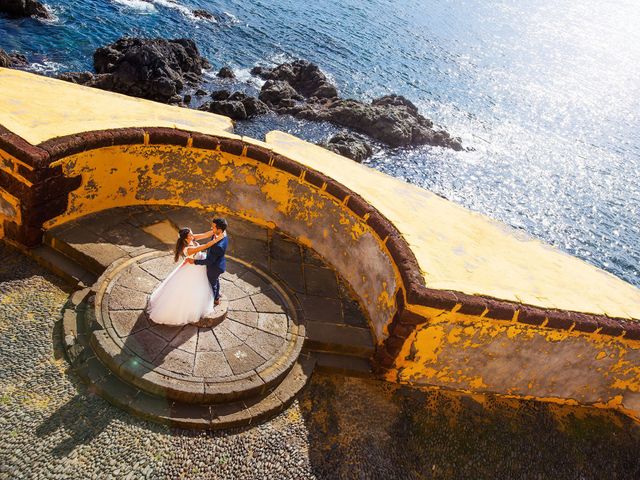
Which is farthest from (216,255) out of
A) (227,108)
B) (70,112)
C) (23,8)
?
(23,8)

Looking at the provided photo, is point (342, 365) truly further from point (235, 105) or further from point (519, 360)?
point (235, 105)

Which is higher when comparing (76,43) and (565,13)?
(565,13)

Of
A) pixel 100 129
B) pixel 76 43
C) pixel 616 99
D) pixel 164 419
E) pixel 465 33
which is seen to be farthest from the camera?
pixel 465 33

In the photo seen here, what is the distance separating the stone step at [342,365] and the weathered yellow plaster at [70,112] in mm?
4064

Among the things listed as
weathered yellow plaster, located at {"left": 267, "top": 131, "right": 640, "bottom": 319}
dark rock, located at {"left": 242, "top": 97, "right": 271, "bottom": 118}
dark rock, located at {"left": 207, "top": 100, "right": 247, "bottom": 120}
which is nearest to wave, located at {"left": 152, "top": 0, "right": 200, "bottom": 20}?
dark rock, located at {"left": 242, "top": 97, "right": 271, "bottom": 118}

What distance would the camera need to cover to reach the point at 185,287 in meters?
6.00

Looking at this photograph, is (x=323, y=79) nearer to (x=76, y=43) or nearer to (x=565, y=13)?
(x=76, y=43)

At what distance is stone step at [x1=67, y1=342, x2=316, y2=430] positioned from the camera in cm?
531

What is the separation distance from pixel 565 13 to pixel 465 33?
1382 inches

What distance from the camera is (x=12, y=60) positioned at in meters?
22.0

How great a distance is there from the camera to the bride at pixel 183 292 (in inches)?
236

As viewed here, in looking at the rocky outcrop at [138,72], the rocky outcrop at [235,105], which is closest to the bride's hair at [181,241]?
the rocky outcrop at [235,105]

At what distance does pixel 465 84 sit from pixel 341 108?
18.2m

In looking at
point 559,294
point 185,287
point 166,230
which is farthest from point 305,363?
point 559,294
